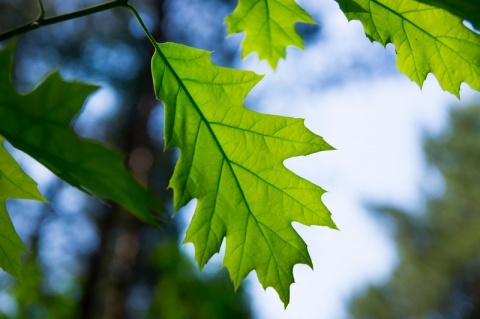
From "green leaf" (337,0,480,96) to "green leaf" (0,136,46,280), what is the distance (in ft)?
1.41

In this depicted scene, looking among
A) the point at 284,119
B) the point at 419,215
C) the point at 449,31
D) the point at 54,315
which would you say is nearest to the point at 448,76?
the point at 449,31

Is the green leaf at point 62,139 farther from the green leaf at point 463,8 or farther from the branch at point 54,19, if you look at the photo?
the green leaf at point 463,8

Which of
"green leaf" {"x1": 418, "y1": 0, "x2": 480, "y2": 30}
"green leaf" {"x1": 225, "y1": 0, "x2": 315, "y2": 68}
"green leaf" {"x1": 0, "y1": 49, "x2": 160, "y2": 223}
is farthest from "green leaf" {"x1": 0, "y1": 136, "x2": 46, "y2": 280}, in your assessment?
"green leaf" {"x1": 418, "y1": 0, "x2": 480, "y2": 30}

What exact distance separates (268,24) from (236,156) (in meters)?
0.20

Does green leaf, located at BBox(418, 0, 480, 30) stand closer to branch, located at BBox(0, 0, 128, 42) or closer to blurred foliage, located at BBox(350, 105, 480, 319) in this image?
branch, located at BBox(0, 0, 128, 42)

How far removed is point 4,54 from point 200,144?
26cm

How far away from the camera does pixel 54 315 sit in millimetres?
4055

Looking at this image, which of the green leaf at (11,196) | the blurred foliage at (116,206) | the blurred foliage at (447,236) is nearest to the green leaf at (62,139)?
the green leaf at (11,196)

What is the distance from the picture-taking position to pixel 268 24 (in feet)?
2.72

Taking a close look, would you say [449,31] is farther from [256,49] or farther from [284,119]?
[256,49]

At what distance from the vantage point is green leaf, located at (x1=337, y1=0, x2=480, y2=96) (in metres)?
0.65

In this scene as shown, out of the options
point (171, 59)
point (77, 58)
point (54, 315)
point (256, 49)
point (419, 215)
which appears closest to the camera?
point (171, 59)

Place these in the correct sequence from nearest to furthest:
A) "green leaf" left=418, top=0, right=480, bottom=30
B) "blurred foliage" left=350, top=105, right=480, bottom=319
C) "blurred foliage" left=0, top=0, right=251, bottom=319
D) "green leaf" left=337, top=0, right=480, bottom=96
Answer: "green leaf" left=418, top=0, right=480, bottom=30 < "green leaf" left=337, top=0, right=480, bottom=96 < "blurred foliage" left=0, top=0, right=251, bottom=319 < "blurred foliage" left=350, top=105, right=480, bottom=319

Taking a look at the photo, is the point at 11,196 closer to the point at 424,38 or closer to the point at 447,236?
the point at 424,38
